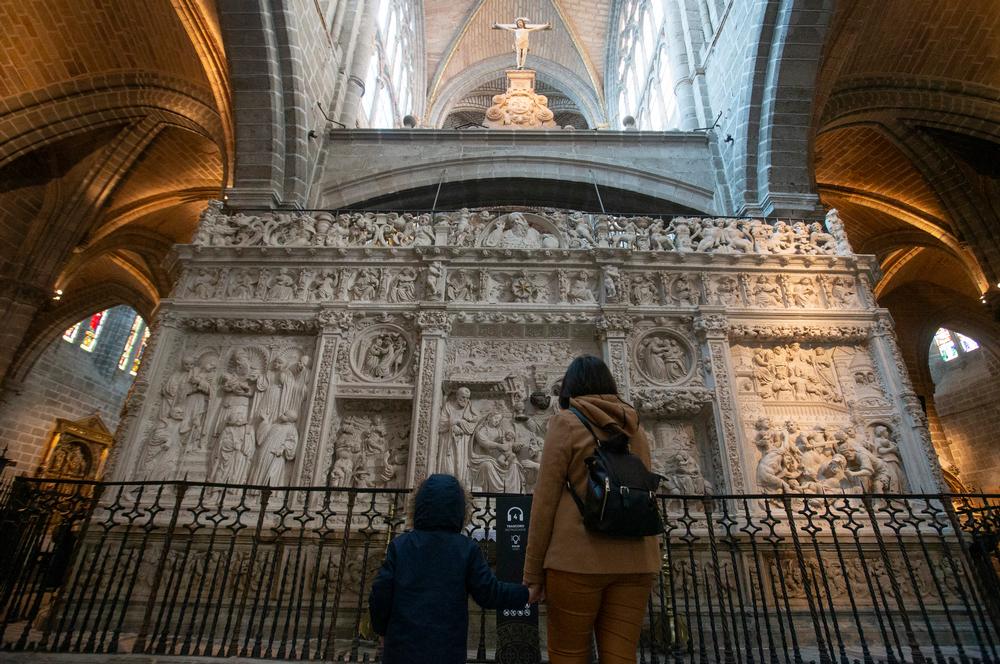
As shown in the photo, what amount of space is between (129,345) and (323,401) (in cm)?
1854

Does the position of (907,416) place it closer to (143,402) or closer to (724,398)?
(724,398)

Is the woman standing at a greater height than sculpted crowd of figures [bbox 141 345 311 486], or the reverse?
sculpted crowd of figures [bbox 141 345 311 486]

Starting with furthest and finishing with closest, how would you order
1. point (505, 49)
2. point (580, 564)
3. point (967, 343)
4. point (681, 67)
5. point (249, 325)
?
point (505, 49) → point (967, 343) → point (681, 67) → point (249, 325) → point (580, 564)

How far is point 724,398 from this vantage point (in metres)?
6.78

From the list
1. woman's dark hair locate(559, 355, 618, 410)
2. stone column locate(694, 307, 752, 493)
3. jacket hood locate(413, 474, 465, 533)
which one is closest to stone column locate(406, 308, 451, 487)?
stone column locate(694, 307, 752, 493)

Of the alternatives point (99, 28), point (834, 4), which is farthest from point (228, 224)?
point (834, 4)

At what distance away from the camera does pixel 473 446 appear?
6.66 metres

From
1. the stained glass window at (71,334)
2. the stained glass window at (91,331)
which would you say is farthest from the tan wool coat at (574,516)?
the stained glass window at (91,331)

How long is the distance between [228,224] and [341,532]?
17.3 ft

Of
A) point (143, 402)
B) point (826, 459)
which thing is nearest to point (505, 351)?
point (826, 459)

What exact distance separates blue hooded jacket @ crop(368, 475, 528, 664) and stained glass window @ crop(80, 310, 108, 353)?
71.0 feet

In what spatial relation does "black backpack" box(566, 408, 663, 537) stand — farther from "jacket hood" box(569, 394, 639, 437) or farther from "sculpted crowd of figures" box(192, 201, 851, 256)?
"sculpted crowd of figures" box(192, 201, 851, 256)

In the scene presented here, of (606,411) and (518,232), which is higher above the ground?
(518,232)

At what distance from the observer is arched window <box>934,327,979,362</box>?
803 inches
